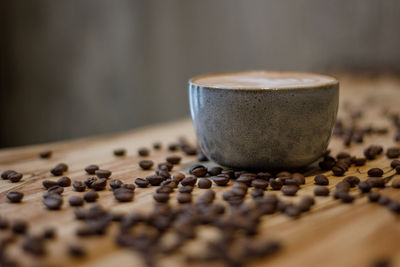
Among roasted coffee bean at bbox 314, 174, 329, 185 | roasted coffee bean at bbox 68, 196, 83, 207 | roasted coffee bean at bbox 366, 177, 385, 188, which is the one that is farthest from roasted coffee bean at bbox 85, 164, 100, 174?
roasted coffee bean at bbox 366, 177, 385, 188

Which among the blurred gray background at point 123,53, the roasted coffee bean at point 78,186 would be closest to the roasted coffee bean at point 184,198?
the roasted coffee bean at point 78,186

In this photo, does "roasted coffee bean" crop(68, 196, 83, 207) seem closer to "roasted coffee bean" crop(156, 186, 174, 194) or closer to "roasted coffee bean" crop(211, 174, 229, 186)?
"roasted coffee bean" crop(156, 186, 174, 194)

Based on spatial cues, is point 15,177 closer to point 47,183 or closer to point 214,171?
point 47,183

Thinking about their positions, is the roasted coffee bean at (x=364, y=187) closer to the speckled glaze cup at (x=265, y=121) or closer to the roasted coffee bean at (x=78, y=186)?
the speckled glaze cup at (x=265, y=121)

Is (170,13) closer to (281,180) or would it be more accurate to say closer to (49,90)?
(49,90)

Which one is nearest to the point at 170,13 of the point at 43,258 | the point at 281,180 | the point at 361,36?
the point at 361,36
